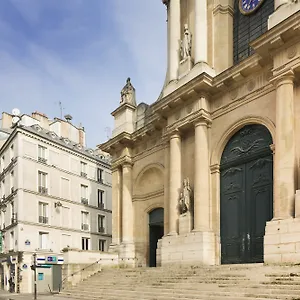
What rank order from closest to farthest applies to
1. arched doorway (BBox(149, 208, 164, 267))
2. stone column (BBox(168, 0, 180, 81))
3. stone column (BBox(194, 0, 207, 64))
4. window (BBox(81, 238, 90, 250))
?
1. stone column (BBox(194, 0, 207, 64))
2. stone column (BBox(168, 0, 180, 81))
3. arched doorway (BBox(149, 208, 164, 267))
4. window (BBox(81, 238, 90, 250))

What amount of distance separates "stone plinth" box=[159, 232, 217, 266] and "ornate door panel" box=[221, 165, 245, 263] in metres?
0.60

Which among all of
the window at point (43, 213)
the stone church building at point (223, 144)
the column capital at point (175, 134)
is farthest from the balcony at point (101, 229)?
the column capital at point (175, 134)

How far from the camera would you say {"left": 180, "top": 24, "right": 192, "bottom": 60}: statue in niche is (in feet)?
69.8

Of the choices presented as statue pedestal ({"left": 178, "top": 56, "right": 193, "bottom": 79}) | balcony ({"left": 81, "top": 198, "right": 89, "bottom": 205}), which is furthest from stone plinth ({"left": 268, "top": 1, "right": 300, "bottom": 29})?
balcony ({"left": 81, "top": 198, "right": 89, "bottom": 205})

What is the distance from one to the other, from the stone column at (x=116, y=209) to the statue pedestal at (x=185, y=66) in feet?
25.3

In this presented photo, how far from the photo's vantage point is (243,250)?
17531 millimetres

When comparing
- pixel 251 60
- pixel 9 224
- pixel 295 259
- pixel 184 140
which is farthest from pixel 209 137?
pixel 9 224

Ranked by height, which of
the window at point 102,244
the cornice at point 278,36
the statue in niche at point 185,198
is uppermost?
the cornice at point 278,36

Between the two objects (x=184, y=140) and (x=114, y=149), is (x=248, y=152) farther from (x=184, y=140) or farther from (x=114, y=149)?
(x=114, y=149)

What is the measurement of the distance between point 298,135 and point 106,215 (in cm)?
2624

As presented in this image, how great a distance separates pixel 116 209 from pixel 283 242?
13.1 m

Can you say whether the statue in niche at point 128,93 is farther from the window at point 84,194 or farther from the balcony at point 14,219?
the window at point 84,194

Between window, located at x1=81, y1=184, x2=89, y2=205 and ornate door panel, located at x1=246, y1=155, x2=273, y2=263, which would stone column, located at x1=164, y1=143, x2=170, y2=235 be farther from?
window, located at x1=81, y1=184, x2=89, y2=205

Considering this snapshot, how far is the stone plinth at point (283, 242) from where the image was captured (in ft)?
45.3
